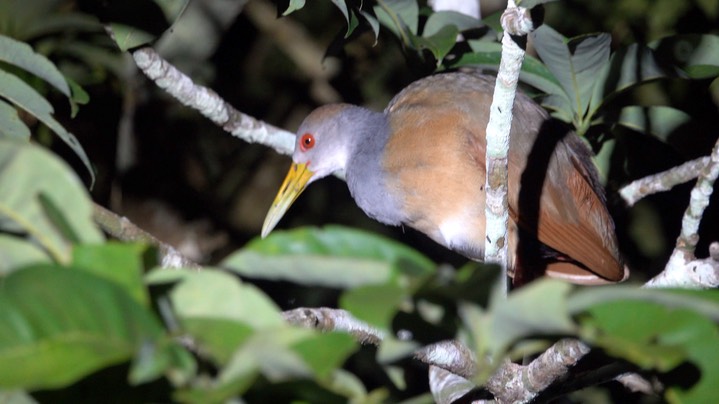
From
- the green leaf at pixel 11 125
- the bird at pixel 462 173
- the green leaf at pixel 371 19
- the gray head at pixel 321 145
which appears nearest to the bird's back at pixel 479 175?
the bird at pixel 462 173

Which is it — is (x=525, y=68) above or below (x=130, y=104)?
above

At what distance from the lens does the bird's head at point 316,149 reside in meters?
3.69

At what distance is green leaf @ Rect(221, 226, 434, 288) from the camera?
98cm

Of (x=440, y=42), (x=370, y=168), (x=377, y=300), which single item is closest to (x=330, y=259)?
(x=377, y=300)

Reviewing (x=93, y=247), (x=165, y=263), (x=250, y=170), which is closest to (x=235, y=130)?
(x=165, y=263)

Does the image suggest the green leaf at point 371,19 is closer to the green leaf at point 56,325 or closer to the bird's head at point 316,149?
the bird's head at point 316,149

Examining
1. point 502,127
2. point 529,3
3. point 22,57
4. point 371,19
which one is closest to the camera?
point 529,3

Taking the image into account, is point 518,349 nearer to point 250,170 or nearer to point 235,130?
point 235,130

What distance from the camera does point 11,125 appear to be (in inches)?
87.9

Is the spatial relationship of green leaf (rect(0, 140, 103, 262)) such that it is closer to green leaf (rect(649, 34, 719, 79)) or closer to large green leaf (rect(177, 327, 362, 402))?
large green leaf (rect(177, 327, 362, 402))

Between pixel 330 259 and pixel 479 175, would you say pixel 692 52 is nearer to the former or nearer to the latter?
pixel 479 175

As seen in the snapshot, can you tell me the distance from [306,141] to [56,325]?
2764mm

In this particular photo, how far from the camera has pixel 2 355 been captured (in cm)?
92

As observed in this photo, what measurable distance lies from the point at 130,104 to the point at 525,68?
2426mm
